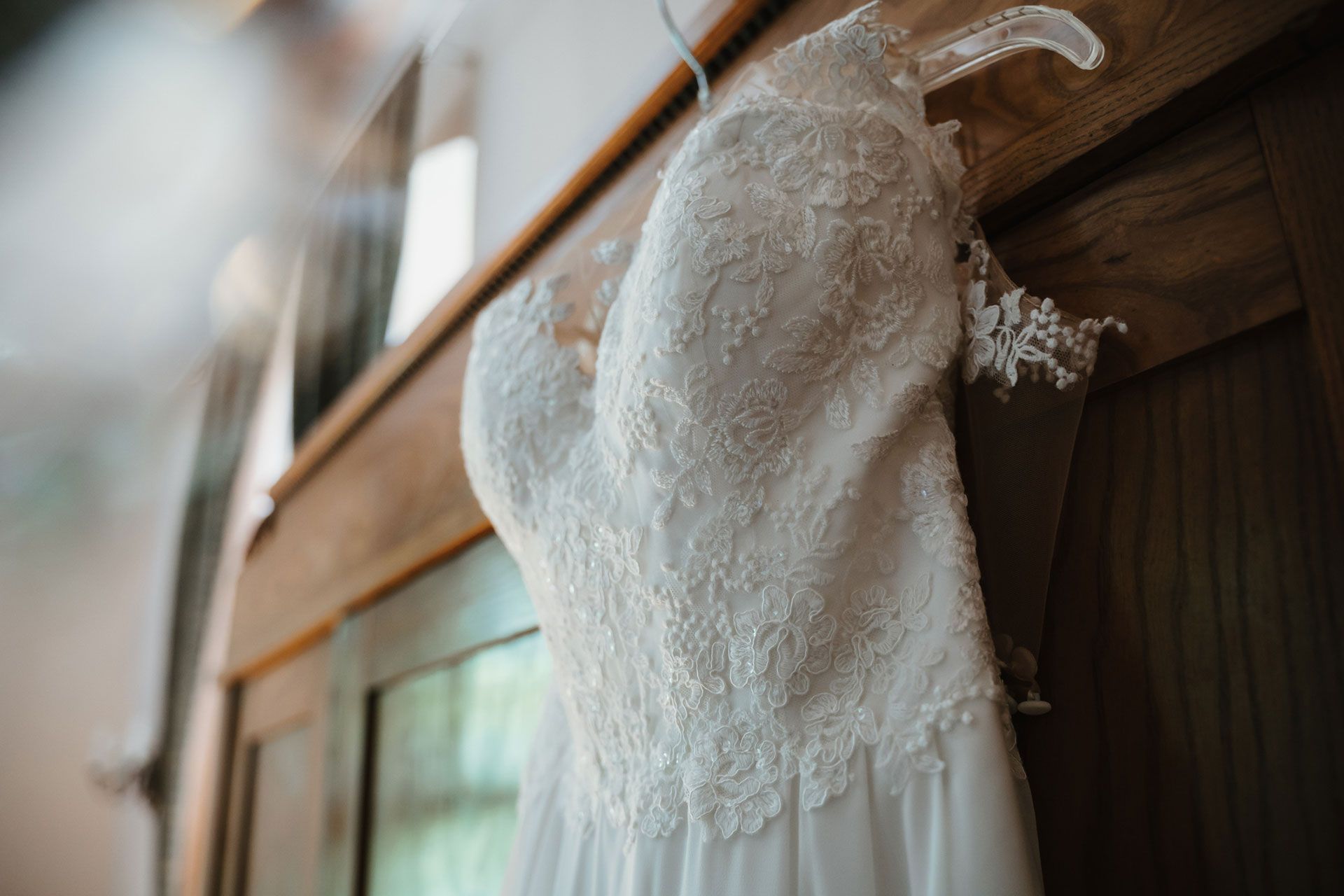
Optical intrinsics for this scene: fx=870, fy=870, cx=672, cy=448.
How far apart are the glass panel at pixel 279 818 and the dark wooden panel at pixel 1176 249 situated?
1472 mm

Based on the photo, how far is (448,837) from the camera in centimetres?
113

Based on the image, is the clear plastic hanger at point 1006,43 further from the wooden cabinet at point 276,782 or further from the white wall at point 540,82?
the wooden cabinet at point 276,782

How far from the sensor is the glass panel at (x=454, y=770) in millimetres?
1040

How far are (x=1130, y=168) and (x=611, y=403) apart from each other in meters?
0.36

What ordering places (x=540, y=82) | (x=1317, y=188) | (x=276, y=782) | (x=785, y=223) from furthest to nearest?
(x=276, y=782), (x=540, y=82), (x=785, y=223), (x=1317, y=188)

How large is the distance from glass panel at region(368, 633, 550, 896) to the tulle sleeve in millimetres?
589

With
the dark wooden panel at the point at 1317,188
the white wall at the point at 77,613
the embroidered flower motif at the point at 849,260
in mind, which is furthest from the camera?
the white wall at the point at 77,613

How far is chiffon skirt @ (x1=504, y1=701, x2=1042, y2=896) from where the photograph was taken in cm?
42

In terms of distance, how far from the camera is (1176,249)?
494 millimetres

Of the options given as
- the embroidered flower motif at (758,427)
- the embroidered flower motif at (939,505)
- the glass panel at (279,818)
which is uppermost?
the embroidered flower motif at (758,427)

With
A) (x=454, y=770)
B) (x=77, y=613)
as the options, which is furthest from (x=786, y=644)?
(x=77, y=613)

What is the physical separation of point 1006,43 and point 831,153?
0.43ft

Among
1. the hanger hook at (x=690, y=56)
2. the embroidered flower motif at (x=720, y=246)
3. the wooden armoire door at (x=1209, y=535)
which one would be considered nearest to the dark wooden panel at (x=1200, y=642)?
the wooden armoire door at (x=1209, y=535)

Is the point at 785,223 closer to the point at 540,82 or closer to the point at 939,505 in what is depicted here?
the point at 939,505
